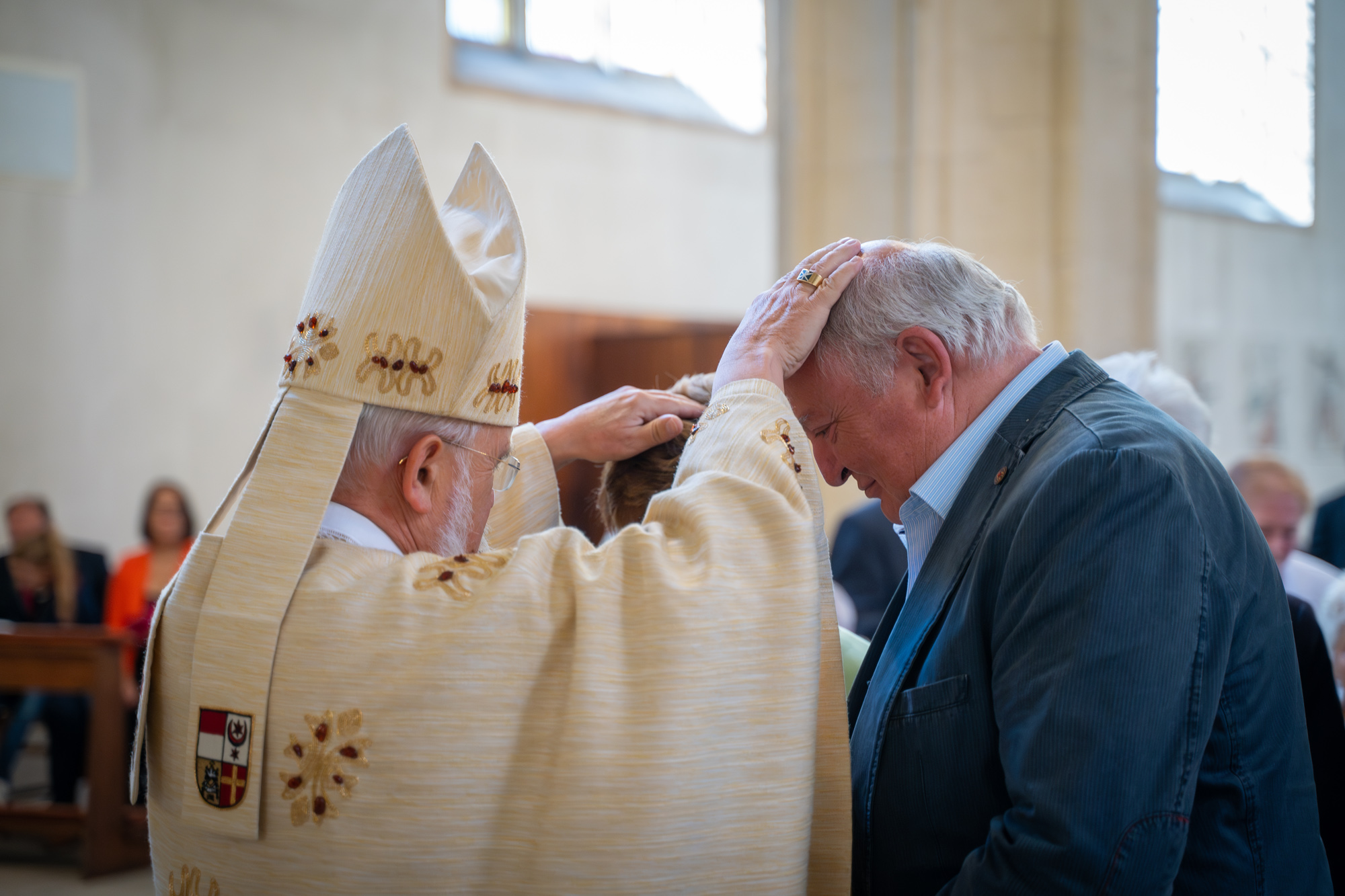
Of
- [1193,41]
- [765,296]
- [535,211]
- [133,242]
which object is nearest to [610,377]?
[535,211]

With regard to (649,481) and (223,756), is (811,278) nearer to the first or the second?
(649,481)

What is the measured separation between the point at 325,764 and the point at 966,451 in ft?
3.17

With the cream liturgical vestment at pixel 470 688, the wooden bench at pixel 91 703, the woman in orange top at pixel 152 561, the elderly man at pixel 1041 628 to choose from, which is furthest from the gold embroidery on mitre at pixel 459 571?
the woman in orange top at pixel 152 561

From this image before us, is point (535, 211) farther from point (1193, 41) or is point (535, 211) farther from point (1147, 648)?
point (1147, 648)

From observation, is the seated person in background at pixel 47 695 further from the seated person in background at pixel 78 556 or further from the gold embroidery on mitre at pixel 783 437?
the gold embroidery on mitre at pixel 783 437

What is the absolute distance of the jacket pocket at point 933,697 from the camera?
1.41m

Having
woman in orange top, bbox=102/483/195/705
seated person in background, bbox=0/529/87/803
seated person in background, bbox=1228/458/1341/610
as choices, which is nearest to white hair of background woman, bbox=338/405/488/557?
seated person in background, bbox=1228/458/1341/610

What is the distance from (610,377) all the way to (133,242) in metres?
3.95

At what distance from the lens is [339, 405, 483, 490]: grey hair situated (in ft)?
4.83

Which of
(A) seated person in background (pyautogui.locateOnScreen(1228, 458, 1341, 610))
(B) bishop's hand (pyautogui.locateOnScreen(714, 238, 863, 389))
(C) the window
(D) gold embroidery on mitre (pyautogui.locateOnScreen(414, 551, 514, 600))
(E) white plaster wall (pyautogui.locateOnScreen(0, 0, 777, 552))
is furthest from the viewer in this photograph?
(C) the window

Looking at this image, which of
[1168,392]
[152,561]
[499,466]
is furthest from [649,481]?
[152,561]

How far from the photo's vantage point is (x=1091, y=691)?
49.0 inches

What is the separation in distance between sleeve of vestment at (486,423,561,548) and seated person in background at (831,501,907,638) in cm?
301

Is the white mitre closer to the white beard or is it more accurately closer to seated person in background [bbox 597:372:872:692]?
the white beard
